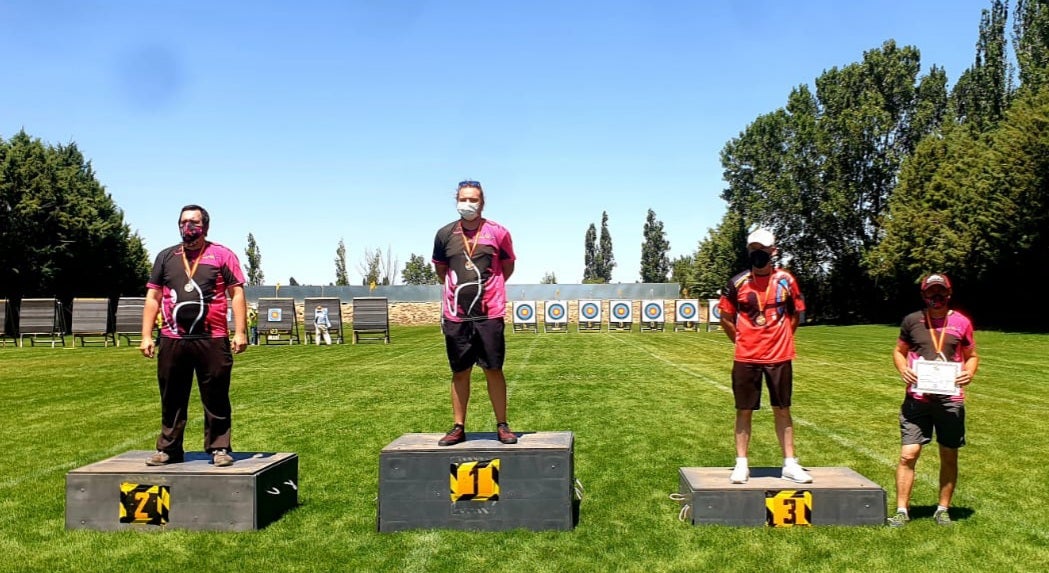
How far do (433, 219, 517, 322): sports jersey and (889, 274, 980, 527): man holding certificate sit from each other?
9.69ft

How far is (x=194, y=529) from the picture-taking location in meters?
5.78

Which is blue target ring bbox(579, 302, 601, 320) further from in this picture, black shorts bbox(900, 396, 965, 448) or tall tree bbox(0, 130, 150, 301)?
black shorts bbox(900, 396, 965, 448)

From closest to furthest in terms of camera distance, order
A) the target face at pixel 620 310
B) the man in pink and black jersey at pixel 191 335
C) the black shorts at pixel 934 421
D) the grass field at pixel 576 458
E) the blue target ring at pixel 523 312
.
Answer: the grass field at pixel 576 458 < the black shorts at pixel 934 421 < the man in pink and black jersey at pixel 191 335 < the blue target ring at pixel 523 312 < the target face at pixel 620 310

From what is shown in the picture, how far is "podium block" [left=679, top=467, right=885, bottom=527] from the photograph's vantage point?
574cm

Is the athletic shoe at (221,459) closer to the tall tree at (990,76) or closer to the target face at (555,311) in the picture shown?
the target face at (555,311)

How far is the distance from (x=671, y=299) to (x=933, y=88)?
25070mm

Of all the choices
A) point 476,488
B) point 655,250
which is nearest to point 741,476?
point 476,488

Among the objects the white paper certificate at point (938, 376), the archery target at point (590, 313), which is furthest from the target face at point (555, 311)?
the white paper certificate at point (938, 376)

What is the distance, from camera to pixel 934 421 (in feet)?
18.9

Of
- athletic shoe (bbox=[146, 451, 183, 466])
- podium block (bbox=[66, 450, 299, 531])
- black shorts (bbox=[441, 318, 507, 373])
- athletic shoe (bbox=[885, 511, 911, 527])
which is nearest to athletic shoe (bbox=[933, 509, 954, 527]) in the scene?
athletic shoe (bbox=[885, 511, 911, 527])

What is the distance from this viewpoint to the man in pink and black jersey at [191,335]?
19.9 feet

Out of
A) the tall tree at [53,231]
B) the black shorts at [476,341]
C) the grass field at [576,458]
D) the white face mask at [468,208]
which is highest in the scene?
the tall tree at [53,231]

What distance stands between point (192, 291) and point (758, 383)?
4.26 metres

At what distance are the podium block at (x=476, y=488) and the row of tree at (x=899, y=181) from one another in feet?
127
